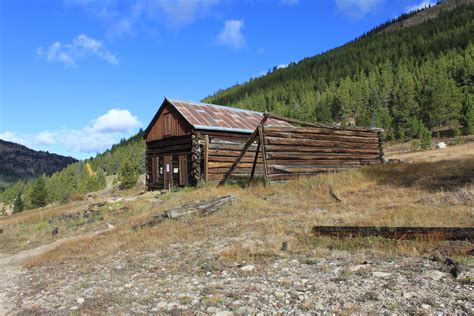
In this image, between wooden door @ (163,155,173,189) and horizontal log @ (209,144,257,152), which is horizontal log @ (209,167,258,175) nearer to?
horizontal log @ (209,144,257,152)

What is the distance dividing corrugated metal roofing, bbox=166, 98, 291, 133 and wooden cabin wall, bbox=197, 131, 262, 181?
0.49 metres

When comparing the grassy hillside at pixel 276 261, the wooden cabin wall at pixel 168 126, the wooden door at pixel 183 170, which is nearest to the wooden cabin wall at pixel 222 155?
the wooden door at pixel 183 170

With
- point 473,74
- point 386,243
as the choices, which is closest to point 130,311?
point 386,243

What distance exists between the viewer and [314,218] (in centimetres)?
887

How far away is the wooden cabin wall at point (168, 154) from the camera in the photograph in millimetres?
21906

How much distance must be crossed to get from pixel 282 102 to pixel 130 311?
421ft

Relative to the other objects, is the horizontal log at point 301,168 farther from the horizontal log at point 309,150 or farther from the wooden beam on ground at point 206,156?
the wooden beam on ground at point 206,156

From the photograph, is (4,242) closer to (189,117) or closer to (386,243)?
(189,117)

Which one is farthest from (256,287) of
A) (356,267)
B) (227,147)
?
(227,147)

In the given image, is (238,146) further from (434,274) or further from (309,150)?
(434,274)

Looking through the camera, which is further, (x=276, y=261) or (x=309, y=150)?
(x=309, y=150)

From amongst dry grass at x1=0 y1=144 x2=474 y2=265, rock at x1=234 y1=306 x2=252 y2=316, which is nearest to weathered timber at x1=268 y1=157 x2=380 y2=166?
dry grass at x1=0 y1=144 x2=474 y2=265

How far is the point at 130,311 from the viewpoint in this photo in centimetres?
440

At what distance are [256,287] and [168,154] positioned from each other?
64.6ft
